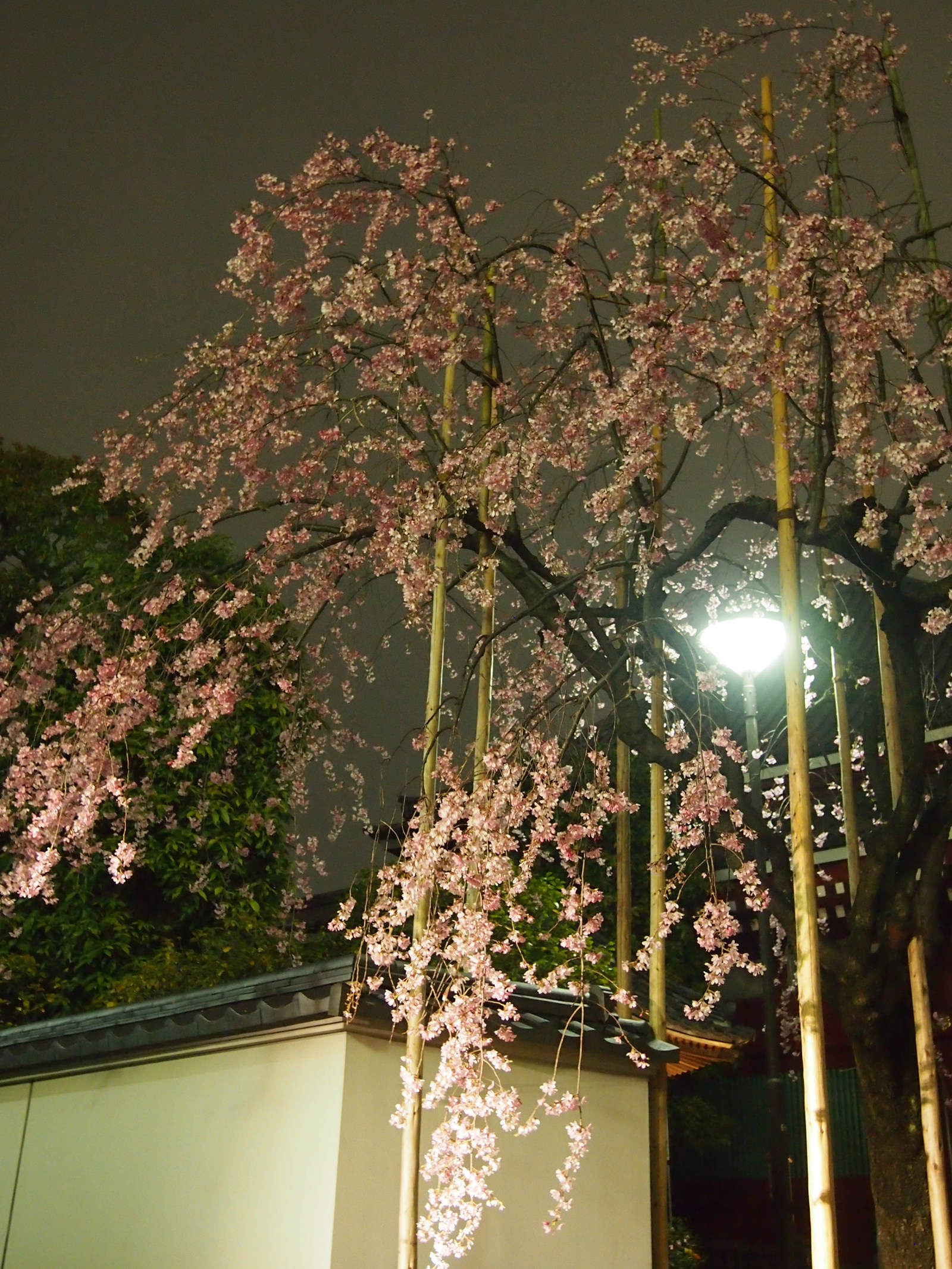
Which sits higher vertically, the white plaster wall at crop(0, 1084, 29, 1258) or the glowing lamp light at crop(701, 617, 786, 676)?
the glowing lamp light at crop(701, 617, 786, 676)

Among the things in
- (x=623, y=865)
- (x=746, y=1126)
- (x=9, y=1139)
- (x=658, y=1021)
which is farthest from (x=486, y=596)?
(x=746, y=1126)

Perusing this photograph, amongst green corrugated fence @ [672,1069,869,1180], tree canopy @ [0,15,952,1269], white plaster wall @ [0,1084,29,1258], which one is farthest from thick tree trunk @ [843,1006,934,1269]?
green corrugated fence @ [672,1069,869,1180]

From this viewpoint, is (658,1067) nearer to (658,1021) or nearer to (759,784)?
(658,1021)

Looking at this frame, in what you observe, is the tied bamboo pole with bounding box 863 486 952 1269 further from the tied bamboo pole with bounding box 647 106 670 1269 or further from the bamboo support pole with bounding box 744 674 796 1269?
the bamboo support pole with bounding box 744 674 796 1269

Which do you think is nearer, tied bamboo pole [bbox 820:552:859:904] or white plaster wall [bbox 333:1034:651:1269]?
white plaster wall [bbox 333:1034:651:1269]

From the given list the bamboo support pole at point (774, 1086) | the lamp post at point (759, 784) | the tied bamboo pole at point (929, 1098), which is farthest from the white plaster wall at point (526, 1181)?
the bamboo support pole at point (774, 1086)

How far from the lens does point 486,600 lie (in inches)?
288

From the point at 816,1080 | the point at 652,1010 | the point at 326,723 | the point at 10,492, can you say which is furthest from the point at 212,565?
the point at 816,1080

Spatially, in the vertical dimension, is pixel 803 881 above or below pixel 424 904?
below

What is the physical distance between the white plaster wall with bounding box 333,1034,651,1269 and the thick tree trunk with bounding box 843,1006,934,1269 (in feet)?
4.04

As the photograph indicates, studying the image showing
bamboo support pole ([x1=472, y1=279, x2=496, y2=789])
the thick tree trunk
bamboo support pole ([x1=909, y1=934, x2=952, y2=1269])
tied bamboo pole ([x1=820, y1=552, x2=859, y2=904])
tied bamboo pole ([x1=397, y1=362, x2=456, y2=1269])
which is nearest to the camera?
tied bamboo pole ([x1=397, y1=362, x2=456, y2=1269])

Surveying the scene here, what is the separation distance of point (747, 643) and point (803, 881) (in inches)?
141

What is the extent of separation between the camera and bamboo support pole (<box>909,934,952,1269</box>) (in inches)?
225

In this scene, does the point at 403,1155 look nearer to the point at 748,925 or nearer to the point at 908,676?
the point at 908,676
